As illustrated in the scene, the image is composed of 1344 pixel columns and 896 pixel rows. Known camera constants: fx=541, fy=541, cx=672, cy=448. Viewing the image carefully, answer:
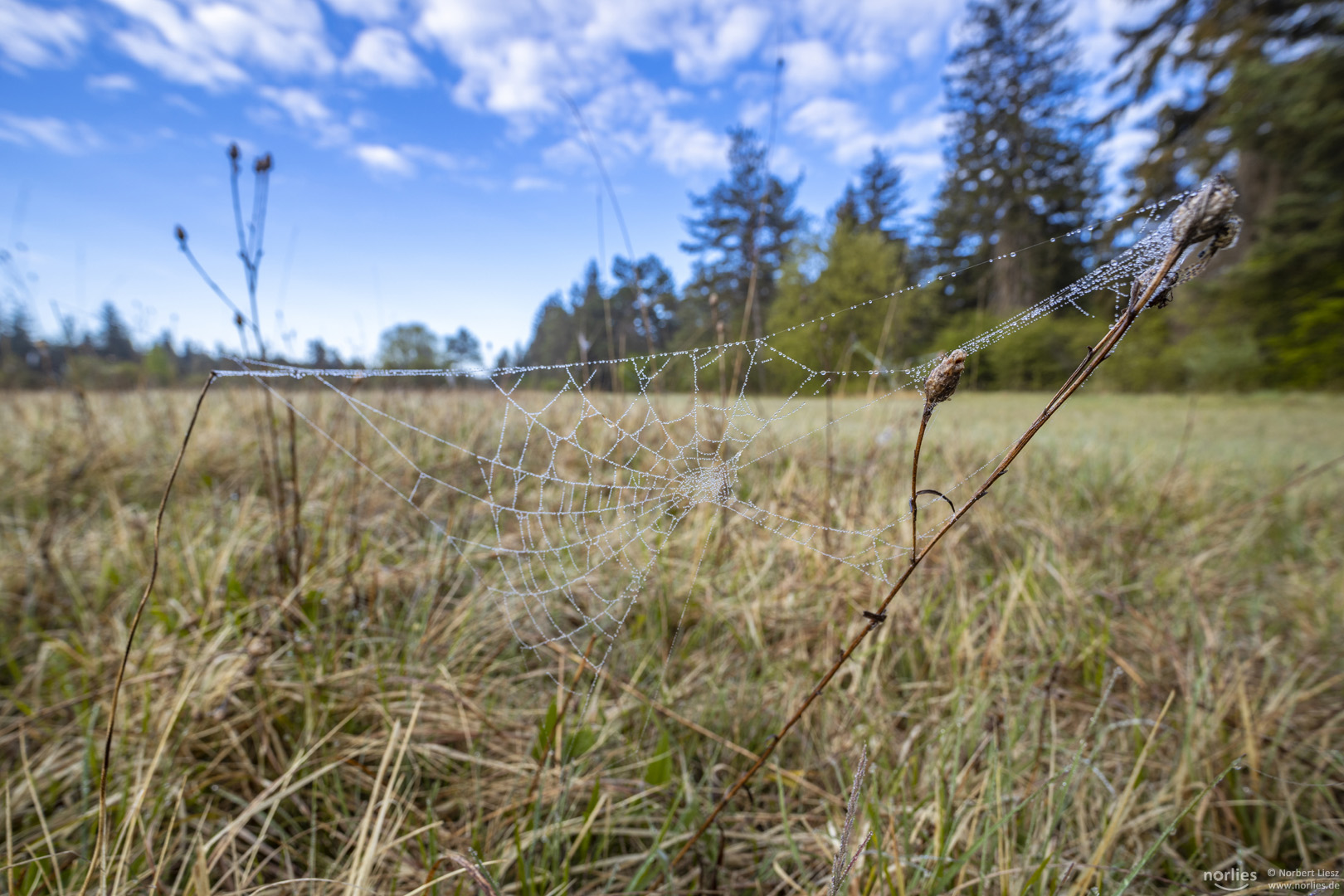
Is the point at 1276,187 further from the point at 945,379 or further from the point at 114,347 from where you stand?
the point at 114,347

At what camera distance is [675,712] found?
1.34m

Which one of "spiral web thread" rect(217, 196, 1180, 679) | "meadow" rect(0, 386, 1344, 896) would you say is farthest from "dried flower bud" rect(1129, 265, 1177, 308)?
"meadow" rect(0, 386, 1344, 896)

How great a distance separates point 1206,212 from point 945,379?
0.63ft

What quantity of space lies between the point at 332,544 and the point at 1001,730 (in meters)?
1.99

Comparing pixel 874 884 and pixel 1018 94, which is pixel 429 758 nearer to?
pixel 874 884

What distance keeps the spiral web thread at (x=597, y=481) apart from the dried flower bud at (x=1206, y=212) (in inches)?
6.4

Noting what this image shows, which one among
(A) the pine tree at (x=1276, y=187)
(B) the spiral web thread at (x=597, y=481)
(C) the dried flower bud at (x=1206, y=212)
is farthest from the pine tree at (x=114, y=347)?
(A) the pine tree at (x=1276, y=187)

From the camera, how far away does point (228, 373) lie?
23.6 inches

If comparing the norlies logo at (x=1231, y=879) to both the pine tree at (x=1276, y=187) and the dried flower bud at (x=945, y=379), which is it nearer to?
the dried flower bud at (x=945, y=379)

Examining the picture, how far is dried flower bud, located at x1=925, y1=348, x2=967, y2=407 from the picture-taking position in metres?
0.44

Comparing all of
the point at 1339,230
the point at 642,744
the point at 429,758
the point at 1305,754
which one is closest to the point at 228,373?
the point at 429,758

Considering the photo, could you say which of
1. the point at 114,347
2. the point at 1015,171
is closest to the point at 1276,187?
the point at 1015,171

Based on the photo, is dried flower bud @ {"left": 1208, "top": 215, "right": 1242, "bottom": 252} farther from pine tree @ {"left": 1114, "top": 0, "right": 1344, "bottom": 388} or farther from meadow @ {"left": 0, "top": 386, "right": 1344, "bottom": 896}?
pine tree @ {"left": 1114, "top": 0, "right": 1344, "bottom": 388}

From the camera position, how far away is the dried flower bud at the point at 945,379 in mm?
438
